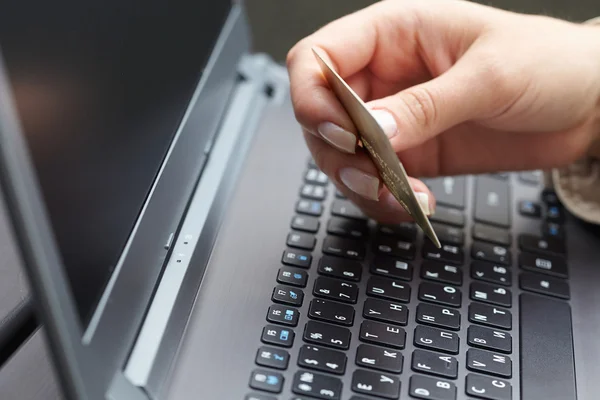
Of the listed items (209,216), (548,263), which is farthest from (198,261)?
(548,263)

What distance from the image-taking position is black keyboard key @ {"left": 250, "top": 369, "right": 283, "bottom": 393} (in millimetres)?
403

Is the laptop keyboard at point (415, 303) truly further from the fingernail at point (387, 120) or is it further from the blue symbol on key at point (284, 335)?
the fingernail at point (387, 120)

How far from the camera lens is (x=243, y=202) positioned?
1.75 feet

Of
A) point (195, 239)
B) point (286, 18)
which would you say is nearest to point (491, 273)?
point (195, 239)

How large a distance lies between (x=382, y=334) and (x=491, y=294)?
0.34ft

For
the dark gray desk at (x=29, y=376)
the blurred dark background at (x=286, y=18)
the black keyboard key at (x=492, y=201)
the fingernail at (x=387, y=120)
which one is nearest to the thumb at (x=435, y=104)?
the fingernail at (x=387, y=120)

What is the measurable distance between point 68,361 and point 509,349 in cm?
30

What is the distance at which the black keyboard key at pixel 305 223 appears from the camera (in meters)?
0.52

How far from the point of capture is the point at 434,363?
431 mm

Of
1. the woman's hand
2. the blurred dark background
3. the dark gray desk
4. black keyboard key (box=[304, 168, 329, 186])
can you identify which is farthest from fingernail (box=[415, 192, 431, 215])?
the blurred dark background

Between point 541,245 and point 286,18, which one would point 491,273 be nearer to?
point 541,245

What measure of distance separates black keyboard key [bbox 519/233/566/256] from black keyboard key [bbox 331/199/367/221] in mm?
138

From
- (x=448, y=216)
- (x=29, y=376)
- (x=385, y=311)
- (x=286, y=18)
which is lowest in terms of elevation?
(x=29, y=376)

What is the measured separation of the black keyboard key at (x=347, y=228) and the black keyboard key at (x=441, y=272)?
2.2 inches
